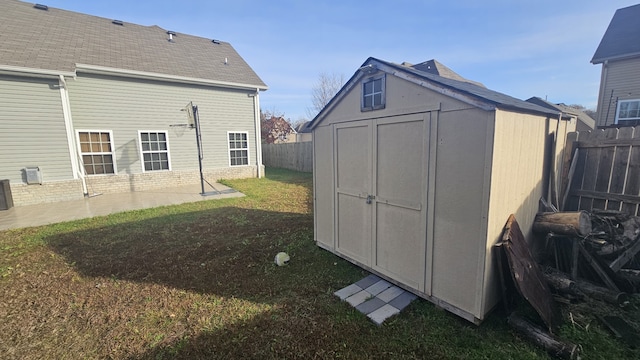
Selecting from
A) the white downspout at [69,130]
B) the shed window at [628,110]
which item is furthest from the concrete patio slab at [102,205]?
the shed window at [628,110]

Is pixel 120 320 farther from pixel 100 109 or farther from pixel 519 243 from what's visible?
pixel 100 109

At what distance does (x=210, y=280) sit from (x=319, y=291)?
1.52 meters

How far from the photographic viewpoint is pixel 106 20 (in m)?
11.4

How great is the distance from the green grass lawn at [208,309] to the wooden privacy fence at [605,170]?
1.66 meters

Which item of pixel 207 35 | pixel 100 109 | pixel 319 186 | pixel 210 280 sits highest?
pixel 207 35

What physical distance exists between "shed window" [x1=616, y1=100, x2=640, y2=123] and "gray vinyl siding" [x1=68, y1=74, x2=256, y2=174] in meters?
14.3

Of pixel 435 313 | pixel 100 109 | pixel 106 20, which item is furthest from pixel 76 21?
pixel 435 313

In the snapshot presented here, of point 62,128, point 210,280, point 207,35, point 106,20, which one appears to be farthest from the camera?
point 207,35

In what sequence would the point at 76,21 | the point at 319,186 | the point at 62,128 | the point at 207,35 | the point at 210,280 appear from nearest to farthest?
the point at 210,280 → the point at 319,186 → the point at 62,128 → the point at 76,21 → the point at 207,35

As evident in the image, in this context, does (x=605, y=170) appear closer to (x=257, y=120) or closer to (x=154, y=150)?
(x=257, y=120)

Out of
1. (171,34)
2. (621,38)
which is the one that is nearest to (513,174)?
(621,38)

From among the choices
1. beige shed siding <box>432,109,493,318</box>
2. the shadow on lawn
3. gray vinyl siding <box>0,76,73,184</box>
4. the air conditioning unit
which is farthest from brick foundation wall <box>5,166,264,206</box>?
beige shed siding <box>432,109,493,318</box>

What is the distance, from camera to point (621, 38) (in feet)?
30.8

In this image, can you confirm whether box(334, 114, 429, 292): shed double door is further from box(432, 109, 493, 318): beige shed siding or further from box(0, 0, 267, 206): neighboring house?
box(0, 0, 267, 206): neighboring house
